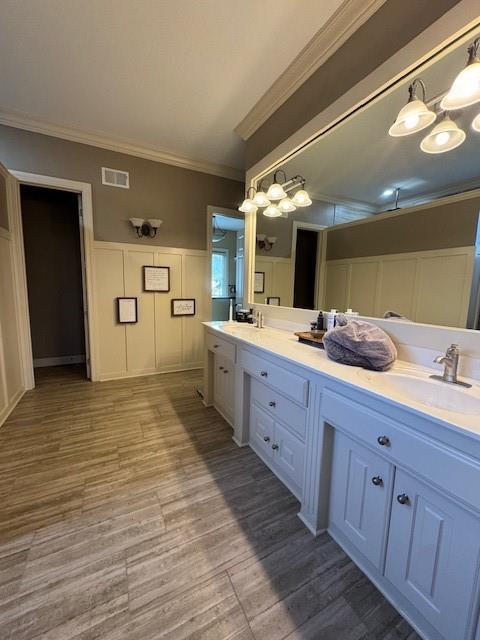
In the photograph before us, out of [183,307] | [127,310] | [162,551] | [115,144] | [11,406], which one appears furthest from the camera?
[183,307]

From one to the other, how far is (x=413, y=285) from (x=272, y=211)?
1.61m

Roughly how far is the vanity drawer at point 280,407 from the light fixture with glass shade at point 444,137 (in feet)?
5.02

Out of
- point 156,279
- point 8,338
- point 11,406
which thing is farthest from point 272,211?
point 11,406

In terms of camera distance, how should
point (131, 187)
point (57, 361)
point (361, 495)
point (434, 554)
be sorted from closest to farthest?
point (434, 554) < point (361, 495) < point (131, 187) < point (57, 361)

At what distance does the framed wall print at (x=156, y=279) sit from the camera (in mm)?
3582

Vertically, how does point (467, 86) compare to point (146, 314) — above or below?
above

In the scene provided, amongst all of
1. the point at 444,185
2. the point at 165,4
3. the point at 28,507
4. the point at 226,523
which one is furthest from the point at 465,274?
the point at 28,507

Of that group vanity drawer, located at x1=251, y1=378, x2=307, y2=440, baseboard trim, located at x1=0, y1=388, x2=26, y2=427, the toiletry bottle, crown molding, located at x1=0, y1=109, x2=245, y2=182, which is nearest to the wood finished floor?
baseboard trim, located at x1=0, y1=388, x2=26, y2=427

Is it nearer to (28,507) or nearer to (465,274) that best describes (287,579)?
(28,507)

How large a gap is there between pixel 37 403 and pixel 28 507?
1587mm

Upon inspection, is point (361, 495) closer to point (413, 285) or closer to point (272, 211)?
point (413, 285)

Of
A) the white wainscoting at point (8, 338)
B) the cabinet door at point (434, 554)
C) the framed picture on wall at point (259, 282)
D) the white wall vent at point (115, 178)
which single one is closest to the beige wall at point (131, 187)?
the white wall vent at point (115, 178)

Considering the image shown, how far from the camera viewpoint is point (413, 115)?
51.1 inches

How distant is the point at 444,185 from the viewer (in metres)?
1.33
